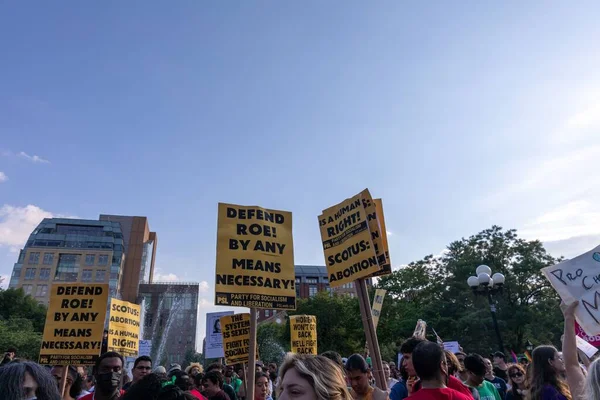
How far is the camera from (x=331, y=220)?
6.55 meters

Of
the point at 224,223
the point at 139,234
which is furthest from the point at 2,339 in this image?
the point at 139,234

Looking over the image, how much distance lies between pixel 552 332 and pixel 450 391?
35980 mm

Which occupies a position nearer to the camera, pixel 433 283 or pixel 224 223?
pixel 224 223

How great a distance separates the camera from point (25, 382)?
10.4 ft

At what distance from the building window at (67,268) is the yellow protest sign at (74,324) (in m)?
92.1

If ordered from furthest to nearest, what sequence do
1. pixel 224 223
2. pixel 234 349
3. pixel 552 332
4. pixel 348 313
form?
1. pixel 348 313
2. pixel 552 332
3. pixel 234 349
4. pixel 224 223

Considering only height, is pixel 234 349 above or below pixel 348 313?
below

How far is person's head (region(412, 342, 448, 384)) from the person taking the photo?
3469 millimetres

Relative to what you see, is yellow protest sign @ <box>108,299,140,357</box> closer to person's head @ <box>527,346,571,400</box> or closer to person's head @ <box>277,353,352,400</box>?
person's head @ <box>277,353,352,400</box>

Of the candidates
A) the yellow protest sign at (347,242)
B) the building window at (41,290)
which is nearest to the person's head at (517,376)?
the yellow protest sign at (347,242)

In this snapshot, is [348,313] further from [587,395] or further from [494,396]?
[587,395]

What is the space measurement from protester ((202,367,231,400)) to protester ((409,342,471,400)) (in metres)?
3.75

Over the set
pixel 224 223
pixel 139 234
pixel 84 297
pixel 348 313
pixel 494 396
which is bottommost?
pixel 494 396

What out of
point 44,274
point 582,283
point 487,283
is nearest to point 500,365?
point 487,283
